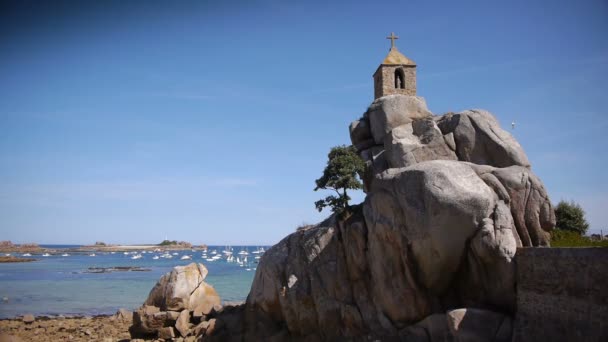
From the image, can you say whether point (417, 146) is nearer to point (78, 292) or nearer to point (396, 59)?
point (396, 59)

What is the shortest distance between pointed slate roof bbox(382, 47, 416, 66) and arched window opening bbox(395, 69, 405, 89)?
2.24 ft

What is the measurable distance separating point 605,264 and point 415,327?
921 cm

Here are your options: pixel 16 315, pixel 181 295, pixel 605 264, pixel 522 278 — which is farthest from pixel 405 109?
pixel 16 315

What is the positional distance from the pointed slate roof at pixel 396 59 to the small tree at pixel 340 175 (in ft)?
26.9

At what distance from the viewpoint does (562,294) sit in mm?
18219

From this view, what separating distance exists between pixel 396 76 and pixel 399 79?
0.33 meters

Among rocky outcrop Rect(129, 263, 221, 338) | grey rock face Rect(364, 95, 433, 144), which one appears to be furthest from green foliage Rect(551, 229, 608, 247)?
rocky outcrop Rect(129, 263, 221, 338)

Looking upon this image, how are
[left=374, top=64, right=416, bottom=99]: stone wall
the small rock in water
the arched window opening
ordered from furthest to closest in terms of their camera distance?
the small rock in water, the arched window opening, [left=374, top=64, right=416, bottom=99]: stone wall

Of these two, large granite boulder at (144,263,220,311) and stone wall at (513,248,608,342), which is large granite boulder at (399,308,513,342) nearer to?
stone wall at (513,248,608,342)

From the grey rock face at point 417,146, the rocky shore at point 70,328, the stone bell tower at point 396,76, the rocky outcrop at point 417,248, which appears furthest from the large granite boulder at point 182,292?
the stone bell tower at point 396,76

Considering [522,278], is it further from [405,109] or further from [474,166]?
[405,109]

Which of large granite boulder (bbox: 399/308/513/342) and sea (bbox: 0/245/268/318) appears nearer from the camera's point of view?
large granite boulder (bbox: 399/308/513/342)

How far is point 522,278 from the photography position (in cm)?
2014

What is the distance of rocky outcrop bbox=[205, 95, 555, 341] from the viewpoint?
71.4ft
